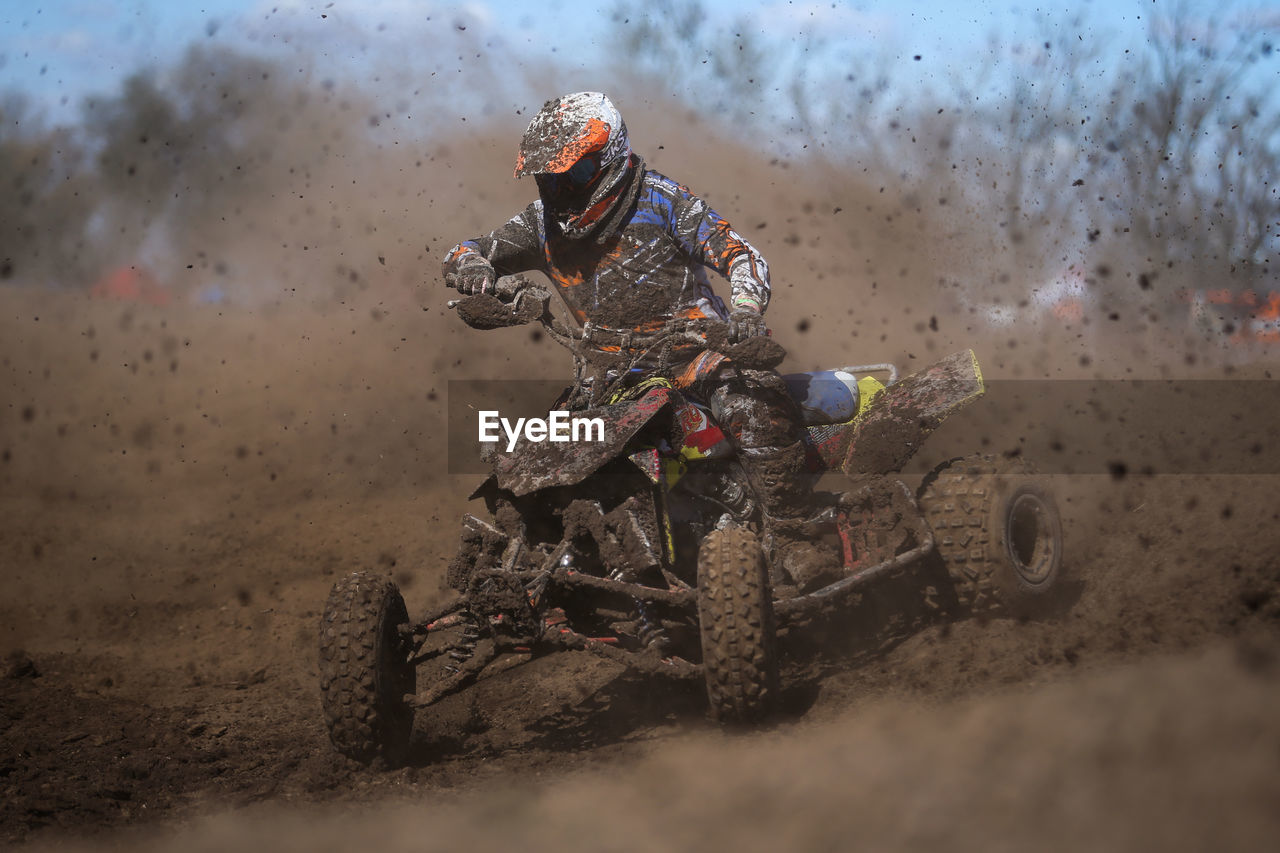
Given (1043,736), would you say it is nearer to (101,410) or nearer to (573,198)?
(573,198)

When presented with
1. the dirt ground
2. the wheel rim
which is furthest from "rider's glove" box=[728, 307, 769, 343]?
the wheel rim

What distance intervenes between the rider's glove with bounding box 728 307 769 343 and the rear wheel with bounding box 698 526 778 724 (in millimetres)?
1018

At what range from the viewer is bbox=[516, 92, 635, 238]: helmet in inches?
199

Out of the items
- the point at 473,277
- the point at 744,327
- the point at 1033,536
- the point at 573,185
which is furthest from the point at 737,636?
the point at 1033,536

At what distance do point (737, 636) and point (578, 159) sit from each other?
2363 mm

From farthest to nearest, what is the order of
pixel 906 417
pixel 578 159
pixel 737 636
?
pixel 906 417, pixel 578 159, pixel 737 636

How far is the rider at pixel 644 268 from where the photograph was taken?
4953 millimetres

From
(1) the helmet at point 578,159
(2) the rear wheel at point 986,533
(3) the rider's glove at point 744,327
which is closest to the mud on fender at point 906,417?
(2) the rear wheel at point 986,533

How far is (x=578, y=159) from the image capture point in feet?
16.5

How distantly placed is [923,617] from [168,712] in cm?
429

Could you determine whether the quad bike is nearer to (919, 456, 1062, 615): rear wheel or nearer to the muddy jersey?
(919, 456, 1062, 615): rear wheel

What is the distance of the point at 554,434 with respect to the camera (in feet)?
15.3

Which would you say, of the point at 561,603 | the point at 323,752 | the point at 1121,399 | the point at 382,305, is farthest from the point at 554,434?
the point at 382,305

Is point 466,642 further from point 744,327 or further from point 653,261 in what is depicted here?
point 653,261
